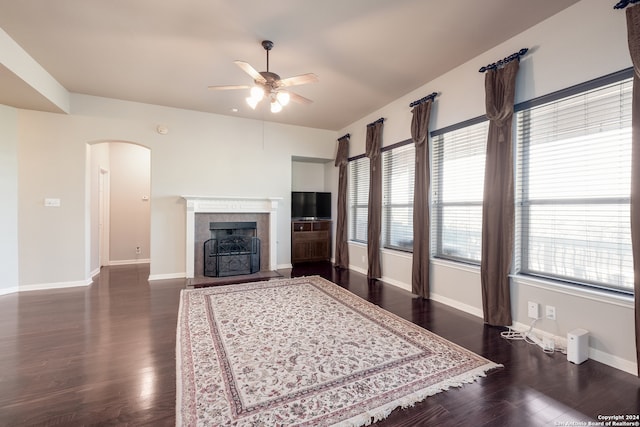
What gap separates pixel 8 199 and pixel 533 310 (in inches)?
274

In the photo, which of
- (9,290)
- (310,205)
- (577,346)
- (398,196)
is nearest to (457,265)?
(577,346)

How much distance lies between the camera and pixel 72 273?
14.6 feet

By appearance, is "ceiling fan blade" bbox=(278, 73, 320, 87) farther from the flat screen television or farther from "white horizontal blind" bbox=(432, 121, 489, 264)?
the flat screen television

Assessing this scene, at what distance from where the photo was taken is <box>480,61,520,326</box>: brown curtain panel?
2.88 m

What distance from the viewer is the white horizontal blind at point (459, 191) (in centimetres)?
341

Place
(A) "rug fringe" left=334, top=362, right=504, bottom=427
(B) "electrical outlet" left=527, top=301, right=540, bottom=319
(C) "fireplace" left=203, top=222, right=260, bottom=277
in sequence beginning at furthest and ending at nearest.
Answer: (C) "fireplace" left=203, top=222, right=260, bottom=277 → (B) "electrical outlet" left=527, top=301, right=540, bottom=319 → (A) "rug fringe" left=334, top=362, right=504, bottom=427

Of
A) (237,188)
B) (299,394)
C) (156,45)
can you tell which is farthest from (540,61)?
(237,188)

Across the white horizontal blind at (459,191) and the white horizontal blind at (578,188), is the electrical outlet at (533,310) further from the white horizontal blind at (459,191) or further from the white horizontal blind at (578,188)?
the white horizontal blind at (459,191)

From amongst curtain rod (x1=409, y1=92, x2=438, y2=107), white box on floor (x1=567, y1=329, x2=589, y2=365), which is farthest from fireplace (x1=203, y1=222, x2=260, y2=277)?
white box on floor (x1=567, y1=329, x2=589, y2=365)

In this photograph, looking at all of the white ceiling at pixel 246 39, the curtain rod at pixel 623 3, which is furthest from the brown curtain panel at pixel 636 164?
the white ceiling at pixel 246 39

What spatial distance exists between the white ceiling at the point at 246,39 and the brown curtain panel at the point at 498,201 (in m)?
0.59

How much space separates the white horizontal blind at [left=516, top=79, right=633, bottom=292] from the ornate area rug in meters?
1.30

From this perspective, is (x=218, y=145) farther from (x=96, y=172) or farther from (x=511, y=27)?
(x=511, y=27)

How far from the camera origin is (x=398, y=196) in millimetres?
4754
